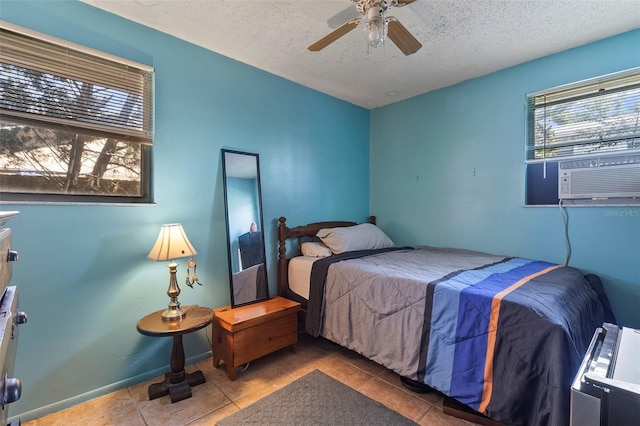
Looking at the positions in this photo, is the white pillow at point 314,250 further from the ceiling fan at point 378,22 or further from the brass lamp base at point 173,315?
the ceiling fan at point 378,22

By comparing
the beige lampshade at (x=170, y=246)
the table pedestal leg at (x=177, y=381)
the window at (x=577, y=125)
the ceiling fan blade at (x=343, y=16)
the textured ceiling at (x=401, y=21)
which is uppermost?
the textured ceiling at (x=401, y=21)

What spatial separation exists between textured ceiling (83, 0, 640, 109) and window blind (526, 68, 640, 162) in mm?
366

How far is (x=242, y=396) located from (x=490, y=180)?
2870 millimetres

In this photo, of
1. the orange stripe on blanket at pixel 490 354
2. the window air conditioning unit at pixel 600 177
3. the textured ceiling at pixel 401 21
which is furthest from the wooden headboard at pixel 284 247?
the window air conditioning unit at pixel 600 177

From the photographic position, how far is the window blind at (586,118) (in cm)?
226

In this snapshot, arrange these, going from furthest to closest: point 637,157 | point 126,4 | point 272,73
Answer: point 272,73 < point 637,157 < point 126,4

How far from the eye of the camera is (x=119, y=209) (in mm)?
2014

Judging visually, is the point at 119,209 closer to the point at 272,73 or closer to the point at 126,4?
the point at 126,4

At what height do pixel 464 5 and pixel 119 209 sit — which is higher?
pixel 464 5

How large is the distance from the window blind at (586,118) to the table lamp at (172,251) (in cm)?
305

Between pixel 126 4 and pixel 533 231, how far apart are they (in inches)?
143

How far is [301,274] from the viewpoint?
273 cm

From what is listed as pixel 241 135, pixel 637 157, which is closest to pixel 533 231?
pixel 637 157

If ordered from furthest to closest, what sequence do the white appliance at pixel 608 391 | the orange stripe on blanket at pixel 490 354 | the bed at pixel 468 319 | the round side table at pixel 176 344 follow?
the round side table at pixel 176 344, the orange stripe on blanket at pixel 490 354, the bed at pixel 468 319, the white appliance at pixel 608 391
